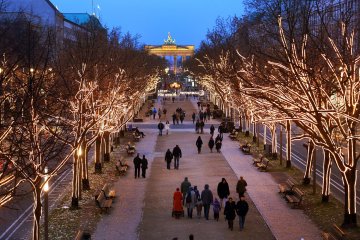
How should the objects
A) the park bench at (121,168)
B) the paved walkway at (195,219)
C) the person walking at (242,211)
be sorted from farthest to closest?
the park bench at (121,168), the person walking at (242,211), the paved walkway at (195,219)

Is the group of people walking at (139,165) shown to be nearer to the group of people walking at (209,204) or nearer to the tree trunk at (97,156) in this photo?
the tree trunk at (97,156)

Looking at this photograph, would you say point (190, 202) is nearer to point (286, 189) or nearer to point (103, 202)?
point (103, 202)

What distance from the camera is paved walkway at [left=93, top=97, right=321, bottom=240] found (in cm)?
2012

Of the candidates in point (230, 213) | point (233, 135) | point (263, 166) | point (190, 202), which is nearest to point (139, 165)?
point (263, 166)

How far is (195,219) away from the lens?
2220cm

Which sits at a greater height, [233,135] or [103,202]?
[233,135]

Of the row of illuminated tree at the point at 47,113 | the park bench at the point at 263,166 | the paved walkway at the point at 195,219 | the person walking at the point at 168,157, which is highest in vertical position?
the row of illuminated tree at the point at 47,113

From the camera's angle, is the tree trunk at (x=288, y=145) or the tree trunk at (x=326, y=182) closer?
the tree trunk at (x=326, y=182)

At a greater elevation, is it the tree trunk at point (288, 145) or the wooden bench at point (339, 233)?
the tree trunk at point (288, 145)

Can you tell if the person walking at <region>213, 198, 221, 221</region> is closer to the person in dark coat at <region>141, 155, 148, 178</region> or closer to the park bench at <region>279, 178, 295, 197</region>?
the park bench at <region>279, 178, 295, 197</region>

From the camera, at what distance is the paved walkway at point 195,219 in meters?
20.1

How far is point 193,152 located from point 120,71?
723 centimetres

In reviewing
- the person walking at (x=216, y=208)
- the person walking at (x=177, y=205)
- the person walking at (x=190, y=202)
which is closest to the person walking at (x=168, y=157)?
the person walking at (x=190, y=202)

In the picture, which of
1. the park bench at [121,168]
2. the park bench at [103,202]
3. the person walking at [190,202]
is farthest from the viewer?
the park bench at [121,168]
